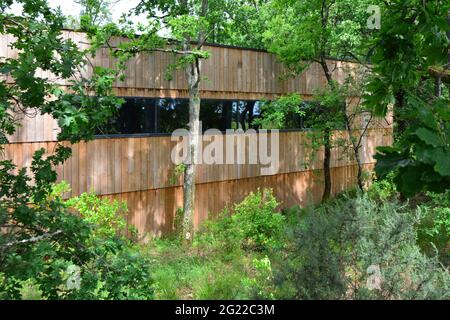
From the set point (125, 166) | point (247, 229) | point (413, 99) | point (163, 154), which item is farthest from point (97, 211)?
point (413, 99)

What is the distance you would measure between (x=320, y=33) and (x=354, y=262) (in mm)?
10695

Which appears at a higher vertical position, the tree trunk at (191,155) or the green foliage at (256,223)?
the tree trunk at (191,155)

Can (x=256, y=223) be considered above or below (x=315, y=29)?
below

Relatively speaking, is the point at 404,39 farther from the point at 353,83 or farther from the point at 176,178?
the point at 353,83

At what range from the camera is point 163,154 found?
12.5 m

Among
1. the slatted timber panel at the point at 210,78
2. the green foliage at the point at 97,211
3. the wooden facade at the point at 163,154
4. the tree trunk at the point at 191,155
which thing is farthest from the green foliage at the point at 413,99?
the tree trunk at the point at 191,155

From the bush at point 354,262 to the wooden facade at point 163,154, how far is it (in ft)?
19.8

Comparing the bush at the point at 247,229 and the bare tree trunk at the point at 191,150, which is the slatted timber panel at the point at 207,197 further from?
the bush at the point at 247,229

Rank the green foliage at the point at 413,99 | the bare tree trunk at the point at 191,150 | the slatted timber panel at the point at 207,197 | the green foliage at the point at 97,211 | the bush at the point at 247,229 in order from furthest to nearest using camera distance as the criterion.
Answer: the bare tree trunk at the point at 191,150, the slatted timber panel at the point at 207,197, the bush at the point at 247,229, the green foliage at the point at 97,211, the green foliage at the point at 413,99

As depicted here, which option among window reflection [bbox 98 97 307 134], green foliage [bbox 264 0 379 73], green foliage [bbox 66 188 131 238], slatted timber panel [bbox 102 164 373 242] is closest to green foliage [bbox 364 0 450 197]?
slatted timber panel [bbox 102 164 373 242]

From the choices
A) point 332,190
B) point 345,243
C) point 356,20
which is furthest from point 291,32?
point 345,243

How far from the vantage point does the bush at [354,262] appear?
3918 mm

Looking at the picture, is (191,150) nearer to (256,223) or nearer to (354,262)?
(256,223)

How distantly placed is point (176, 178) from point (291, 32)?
5.61 meters
